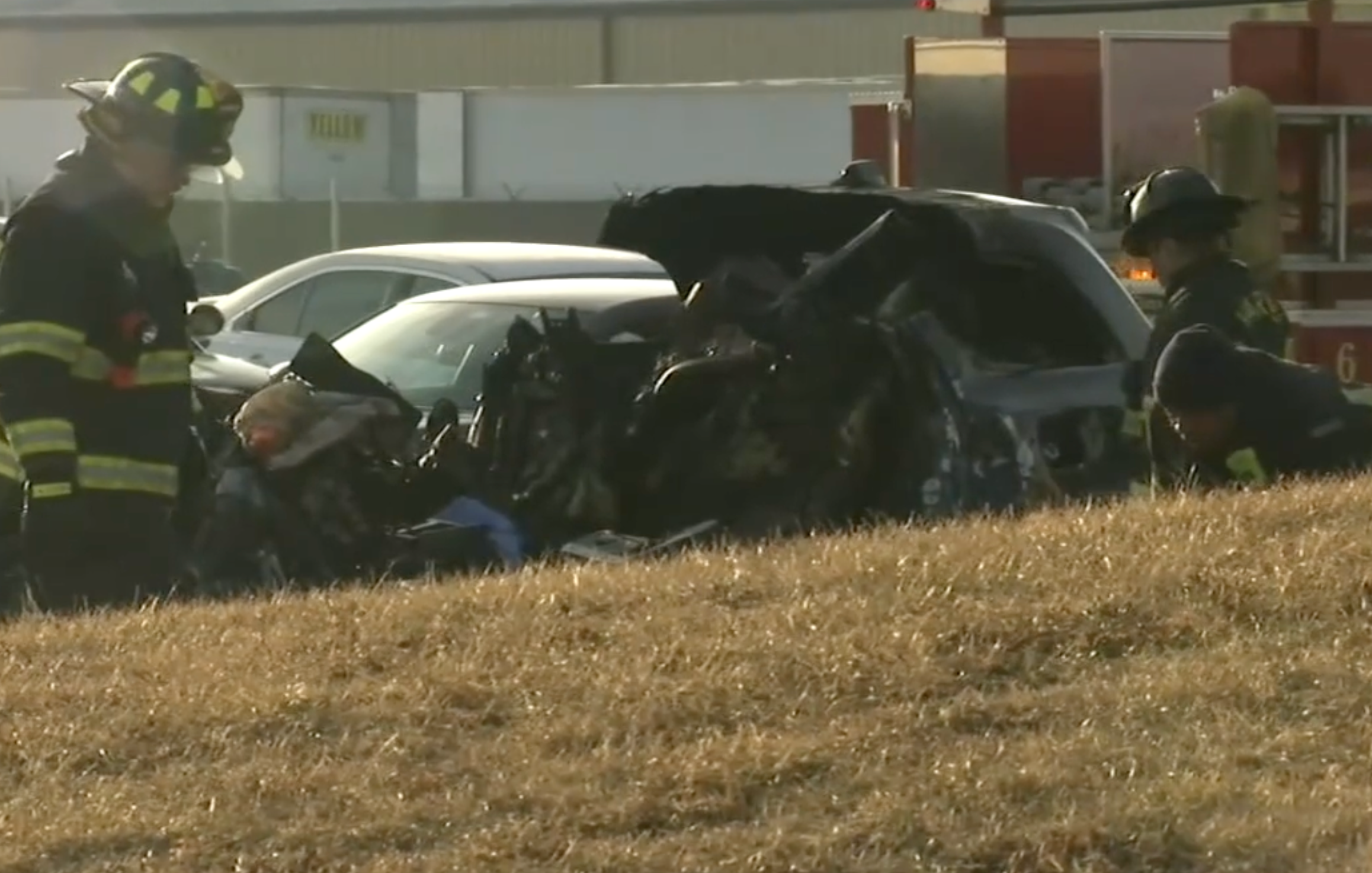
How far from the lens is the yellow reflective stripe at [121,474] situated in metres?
7.39

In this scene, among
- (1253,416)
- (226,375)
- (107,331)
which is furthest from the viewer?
(226,375)

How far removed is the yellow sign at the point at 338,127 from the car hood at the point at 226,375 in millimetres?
20482

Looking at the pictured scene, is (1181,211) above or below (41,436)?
above

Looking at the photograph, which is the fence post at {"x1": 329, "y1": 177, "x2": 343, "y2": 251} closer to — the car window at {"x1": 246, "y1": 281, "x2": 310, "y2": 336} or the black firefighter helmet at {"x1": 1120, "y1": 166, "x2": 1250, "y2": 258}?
the car window at {"x1": 246, "y1": 281, "x2": 310, "y2": 336}

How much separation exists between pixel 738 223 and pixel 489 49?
36.7 meters

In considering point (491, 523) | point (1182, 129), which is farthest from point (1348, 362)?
point (491, 523)

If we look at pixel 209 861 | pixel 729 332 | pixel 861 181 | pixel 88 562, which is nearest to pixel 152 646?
pixel 88 562

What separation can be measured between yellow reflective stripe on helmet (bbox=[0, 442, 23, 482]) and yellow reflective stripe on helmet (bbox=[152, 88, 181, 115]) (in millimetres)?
1096

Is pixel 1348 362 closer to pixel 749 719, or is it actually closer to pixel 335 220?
pixel 749 719

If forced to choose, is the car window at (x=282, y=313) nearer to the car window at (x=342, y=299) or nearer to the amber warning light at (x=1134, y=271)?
the car window at (x=342, y=299)

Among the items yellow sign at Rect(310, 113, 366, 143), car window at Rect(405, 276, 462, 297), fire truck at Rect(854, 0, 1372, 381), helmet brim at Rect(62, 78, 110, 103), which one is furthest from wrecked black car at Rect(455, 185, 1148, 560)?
yellow sign at Rect(310, 113, 366, 143)

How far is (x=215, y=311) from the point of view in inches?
386

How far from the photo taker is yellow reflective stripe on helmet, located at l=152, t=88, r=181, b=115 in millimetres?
7324

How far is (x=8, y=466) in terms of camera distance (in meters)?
7.91
